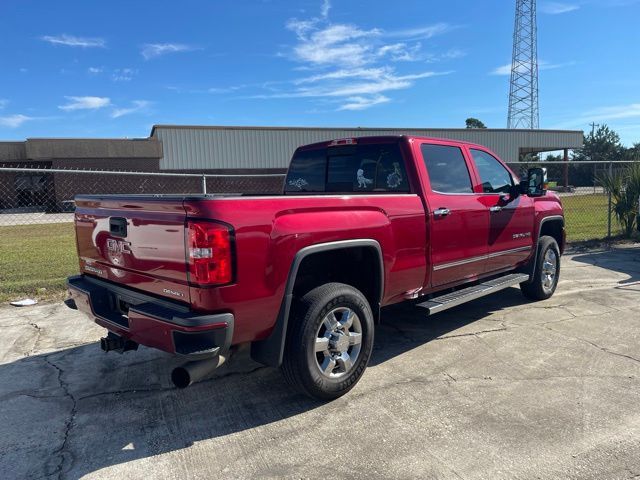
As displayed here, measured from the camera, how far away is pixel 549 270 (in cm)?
648

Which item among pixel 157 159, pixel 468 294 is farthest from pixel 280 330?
pixel 157 159

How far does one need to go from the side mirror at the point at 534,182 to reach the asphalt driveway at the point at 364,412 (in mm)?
1604

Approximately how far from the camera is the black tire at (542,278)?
20.4 feet

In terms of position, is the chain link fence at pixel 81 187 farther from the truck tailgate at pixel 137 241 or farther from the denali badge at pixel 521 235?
the truck tailgate at pixel 137 241

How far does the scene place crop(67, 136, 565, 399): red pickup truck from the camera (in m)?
2.94

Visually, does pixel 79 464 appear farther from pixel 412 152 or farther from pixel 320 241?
pixel 412 152

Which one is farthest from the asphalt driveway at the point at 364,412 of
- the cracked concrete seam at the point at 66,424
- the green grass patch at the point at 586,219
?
the green grass patch at the point at 586,219

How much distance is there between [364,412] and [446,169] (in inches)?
101

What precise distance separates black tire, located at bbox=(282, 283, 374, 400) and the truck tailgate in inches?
33.9

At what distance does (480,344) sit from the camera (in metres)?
4.84

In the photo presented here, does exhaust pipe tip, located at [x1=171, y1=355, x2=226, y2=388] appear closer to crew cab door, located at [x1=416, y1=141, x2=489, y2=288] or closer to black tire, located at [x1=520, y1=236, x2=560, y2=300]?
crew cab door, located at [x1=416, y1=141, x2=489, y2=288]

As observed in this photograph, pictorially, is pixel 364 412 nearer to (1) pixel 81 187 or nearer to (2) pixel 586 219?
(2) pixel 586 219

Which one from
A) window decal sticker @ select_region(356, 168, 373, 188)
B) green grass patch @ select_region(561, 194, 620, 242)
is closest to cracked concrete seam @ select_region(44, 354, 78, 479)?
window decal sticker @ select_region(356, 168, 373, 188)

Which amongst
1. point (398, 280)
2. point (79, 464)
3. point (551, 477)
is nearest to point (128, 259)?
point (79, 464)
